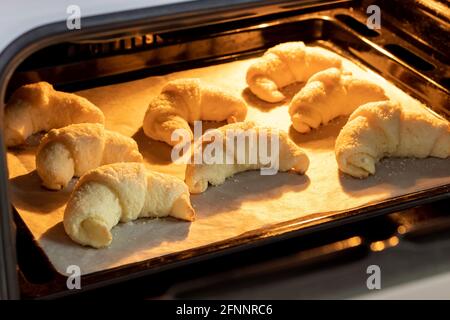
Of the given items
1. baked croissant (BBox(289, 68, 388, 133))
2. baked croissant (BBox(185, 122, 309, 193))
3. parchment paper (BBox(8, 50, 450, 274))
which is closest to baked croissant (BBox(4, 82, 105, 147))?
parchment paper (BBox(8, 50, 450, 274))

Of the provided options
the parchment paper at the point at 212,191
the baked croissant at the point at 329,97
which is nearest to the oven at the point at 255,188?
the parchment paper at the point at 212,191

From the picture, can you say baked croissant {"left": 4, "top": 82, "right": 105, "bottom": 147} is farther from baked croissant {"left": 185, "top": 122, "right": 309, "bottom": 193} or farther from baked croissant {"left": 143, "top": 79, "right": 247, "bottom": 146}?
baked croissant {"left": 185, "top": 122, "right": 309, "bottom": 193}

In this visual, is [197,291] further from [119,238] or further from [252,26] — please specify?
[252,26]

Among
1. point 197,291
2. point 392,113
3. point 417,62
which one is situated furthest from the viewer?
point 417,62

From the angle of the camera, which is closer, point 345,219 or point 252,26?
point 345,219
